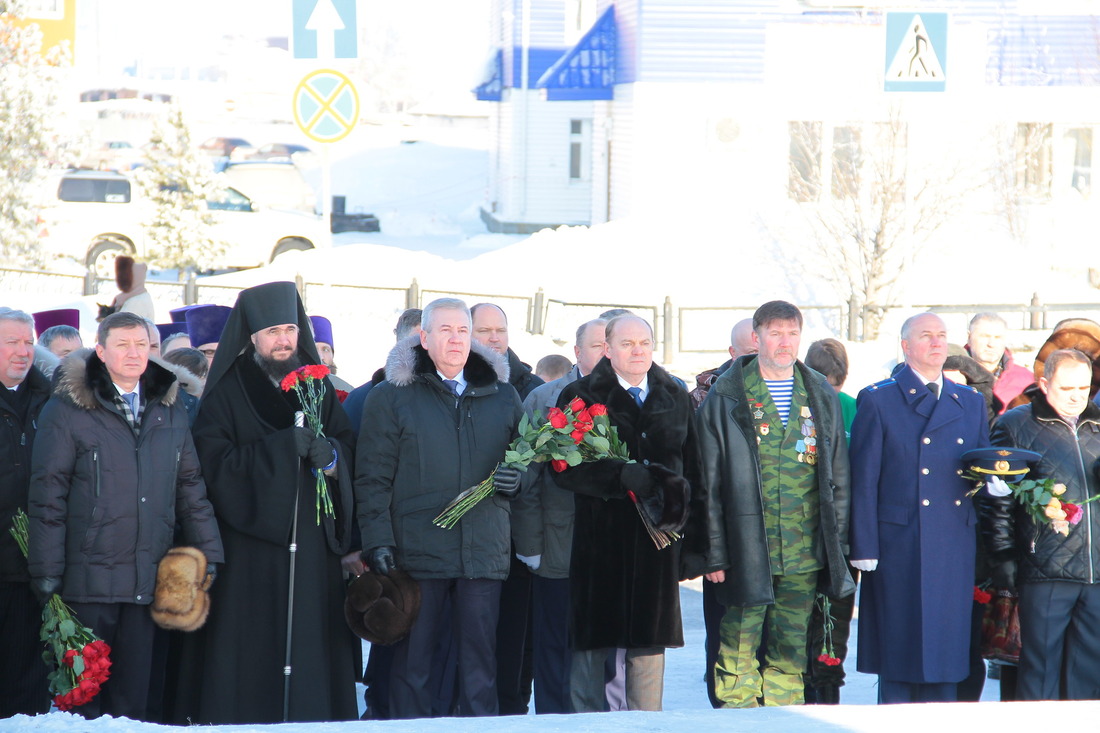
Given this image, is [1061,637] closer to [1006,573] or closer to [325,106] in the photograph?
[1006,573]

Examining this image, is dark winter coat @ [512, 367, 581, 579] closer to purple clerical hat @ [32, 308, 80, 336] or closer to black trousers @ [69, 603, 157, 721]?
black trousers @ [69, 603, 157, 721]

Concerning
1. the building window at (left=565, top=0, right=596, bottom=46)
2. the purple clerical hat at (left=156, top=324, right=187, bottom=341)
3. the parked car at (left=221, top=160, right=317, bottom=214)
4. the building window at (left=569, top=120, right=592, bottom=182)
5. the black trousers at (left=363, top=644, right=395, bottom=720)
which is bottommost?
the black trousers at (left=363, top=644, right=395, bottom=720)

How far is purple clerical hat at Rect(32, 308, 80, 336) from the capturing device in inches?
316

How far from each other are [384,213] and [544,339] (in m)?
25.5

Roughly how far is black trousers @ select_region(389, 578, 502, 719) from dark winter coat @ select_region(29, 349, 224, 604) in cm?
118

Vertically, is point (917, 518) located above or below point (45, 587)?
above

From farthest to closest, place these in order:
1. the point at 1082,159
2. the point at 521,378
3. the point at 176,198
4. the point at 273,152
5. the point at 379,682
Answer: the point at 273,152 → the point at 1082,159 → the point at 176,198 → the point at 521,378 → the point at 379,682

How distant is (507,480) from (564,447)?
29cm

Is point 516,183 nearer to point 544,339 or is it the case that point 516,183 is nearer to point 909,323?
point 544,339

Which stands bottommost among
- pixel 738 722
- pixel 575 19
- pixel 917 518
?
pixel 738 722

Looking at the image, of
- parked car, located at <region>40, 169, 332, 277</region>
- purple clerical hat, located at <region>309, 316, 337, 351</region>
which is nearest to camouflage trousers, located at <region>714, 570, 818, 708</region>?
purple clerical hat, located at <region>309, 316, 337, 351</region>

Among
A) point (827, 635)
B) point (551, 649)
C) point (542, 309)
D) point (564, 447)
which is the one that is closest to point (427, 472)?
point (564, 447)

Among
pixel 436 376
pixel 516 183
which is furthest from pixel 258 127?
pixel 436 376

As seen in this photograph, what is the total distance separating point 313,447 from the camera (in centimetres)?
546
